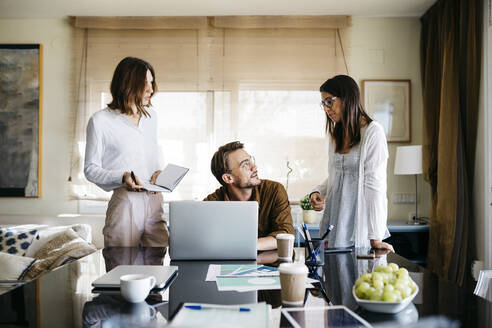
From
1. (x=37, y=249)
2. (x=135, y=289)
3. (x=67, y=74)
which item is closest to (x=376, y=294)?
(x=135, y=289)

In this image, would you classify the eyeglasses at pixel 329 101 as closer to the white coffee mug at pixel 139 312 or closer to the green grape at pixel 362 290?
the green grape at pixel 362 290

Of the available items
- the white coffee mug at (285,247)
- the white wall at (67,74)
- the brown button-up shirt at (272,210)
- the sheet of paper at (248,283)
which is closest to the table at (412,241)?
the white wall at (67,74)

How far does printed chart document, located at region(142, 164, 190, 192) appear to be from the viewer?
2150mm

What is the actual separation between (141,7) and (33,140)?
168 centimetres

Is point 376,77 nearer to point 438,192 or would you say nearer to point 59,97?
point 438,192

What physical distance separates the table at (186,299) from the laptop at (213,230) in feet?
0.37

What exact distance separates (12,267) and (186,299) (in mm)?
1946

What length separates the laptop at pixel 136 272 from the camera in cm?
121

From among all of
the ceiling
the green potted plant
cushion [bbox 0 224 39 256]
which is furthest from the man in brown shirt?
the ceiling

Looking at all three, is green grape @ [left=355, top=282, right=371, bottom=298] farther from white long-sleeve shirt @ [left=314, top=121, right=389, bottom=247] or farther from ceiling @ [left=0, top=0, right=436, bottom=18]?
ceiling @ [left=0, top=0, right=436, bottom=18]

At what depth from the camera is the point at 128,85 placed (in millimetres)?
2297

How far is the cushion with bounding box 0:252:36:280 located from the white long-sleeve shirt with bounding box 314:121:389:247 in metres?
1.99

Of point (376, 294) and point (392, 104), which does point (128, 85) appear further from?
point (392, 104)

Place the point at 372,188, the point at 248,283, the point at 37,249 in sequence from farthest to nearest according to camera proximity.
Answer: the point at 37,249 → the point at 372,188 → the point at 248,283
